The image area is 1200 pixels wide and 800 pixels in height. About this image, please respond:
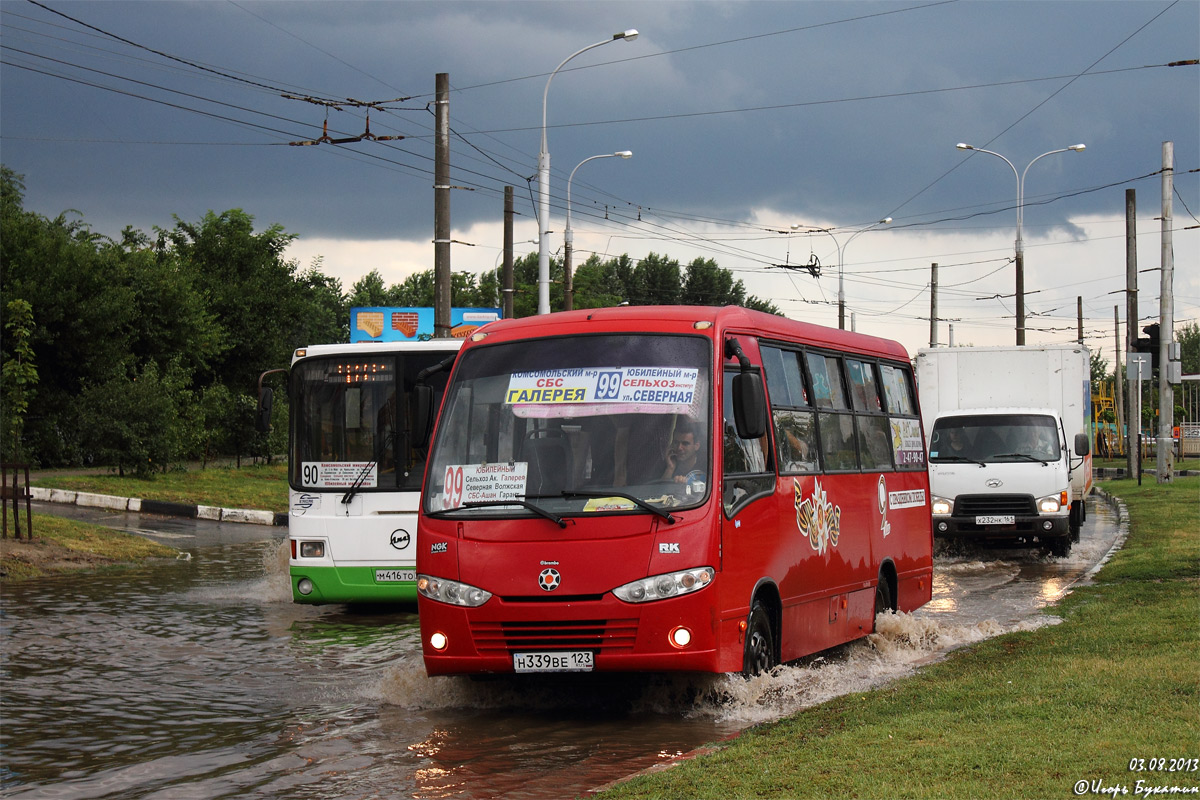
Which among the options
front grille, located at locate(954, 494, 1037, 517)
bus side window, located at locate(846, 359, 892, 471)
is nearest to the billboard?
front grille, located at locate(954, 494, 1037, 517)

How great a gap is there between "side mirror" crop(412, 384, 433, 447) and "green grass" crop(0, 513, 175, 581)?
9.79m

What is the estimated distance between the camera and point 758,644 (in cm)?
899

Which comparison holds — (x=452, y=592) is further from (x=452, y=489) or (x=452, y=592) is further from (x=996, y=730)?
(x=996, y=730)

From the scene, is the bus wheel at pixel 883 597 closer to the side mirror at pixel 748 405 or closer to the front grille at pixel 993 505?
the side mirror at pixel 748 405

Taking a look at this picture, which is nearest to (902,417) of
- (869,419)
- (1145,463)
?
(869,419)

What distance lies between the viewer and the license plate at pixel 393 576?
1376cm

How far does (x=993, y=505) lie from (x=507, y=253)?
51.4 feet

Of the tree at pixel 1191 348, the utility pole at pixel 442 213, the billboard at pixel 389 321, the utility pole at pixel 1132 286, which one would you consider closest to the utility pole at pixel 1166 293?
the utility pole at pixel 1132 286

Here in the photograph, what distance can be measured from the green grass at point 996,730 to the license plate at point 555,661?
3.72ft

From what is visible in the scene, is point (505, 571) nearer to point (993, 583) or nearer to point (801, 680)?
point (801, 680)

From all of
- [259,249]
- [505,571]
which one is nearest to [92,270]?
[259,249]

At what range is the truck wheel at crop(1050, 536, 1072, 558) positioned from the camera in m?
20.1

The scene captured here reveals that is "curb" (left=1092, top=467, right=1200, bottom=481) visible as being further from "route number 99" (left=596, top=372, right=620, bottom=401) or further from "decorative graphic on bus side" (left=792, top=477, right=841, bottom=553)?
"route number 99" (left=596, top=372, right=620, bottom=401)
